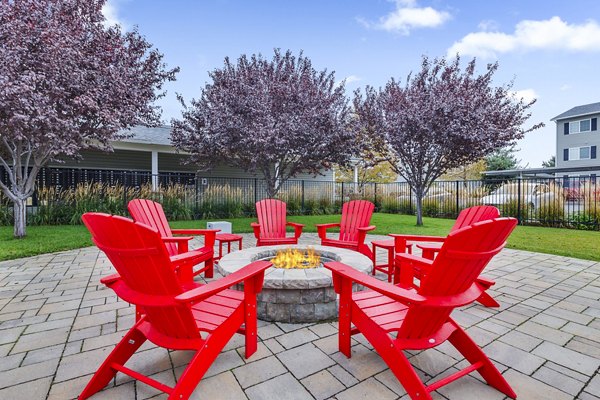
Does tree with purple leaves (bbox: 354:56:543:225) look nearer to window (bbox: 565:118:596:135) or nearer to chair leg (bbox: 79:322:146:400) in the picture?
chair leg (bbox: 79:322:146:400)

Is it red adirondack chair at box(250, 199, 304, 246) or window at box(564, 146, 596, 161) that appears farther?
window at box(564, 146, 596, 161)

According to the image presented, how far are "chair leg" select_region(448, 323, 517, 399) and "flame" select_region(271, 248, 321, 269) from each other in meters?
1.62

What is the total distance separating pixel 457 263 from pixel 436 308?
0.24 meters

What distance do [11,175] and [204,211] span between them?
4.99 metres

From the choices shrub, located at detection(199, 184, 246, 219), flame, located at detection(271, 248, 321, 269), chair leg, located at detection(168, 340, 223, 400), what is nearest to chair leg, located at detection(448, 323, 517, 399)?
chair leg, located at detection(168, 340, 223, 400)

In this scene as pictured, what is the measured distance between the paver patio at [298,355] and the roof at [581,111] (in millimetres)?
26068

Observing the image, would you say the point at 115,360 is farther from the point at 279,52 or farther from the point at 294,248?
the point at 279,52

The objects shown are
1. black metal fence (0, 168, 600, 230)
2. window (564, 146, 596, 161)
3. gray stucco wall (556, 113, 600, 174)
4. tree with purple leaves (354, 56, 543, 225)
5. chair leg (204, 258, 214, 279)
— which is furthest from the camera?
window (564, 146, 596, 161)

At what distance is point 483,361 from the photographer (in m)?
1.72

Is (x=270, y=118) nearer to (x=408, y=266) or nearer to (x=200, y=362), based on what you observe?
(x=408, y=266)

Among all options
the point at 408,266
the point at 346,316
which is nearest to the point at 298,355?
the point at 346,316

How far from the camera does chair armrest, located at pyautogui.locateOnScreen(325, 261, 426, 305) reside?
1.51 meters

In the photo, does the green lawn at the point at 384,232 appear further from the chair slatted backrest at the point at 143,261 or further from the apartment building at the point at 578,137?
the apartment building at the point at 578,137

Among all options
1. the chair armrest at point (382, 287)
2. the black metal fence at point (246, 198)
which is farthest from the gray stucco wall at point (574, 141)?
the chair armrest at point (382, 287)
